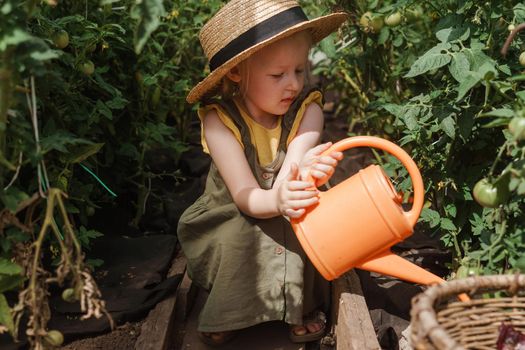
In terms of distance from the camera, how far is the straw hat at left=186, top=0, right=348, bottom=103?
7.26ft

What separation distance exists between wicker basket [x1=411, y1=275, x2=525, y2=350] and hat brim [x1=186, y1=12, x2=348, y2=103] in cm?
98

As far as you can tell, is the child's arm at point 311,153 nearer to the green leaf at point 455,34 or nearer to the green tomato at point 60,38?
the green leaf at point 455,34

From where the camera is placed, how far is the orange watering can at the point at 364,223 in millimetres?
1918

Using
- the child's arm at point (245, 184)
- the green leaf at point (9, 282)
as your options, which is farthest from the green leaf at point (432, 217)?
the green leaf at point (9, 282)

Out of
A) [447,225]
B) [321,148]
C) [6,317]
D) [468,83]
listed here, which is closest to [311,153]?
[321,148]

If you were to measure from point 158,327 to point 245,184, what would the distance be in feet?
1.94

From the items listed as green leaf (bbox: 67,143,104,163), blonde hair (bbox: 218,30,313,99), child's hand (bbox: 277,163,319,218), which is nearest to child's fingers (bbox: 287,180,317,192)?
child's hand (bbox: 277,163,319,218)

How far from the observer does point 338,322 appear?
7.38 ft

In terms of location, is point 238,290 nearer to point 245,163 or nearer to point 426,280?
point 245,163

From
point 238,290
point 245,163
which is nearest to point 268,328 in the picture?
point 238,290

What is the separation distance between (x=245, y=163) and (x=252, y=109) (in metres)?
0.26

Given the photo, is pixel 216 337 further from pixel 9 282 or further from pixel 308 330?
pixel 9 282

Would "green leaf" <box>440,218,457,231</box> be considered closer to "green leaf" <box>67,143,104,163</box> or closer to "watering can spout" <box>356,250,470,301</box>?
"watering can spout" <box>356,250,470,301</box>

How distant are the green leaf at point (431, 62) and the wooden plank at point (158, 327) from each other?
1.18 meters
